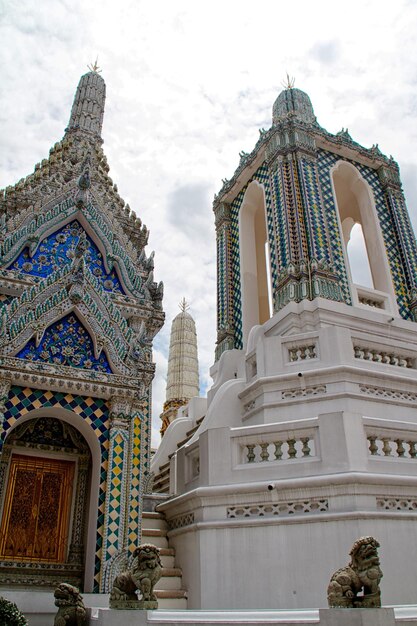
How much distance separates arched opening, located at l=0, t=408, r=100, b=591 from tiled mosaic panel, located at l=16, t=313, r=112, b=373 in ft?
2.68

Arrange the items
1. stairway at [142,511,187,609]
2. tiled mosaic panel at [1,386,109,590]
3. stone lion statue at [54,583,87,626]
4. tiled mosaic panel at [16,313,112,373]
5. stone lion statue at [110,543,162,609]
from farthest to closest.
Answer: tiled mosaic panel at [16,313,112,373], tiled mosaic panel at [1,386,109,590], stairway at [142,511,187,609], stone lion statue at [54,583,87,626], stone lion statue at [110,543,162,609]

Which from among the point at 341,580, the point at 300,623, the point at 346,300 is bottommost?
the point at 300,623

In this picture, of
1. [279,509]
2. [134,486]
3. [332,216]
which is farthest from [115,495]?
[332,216]

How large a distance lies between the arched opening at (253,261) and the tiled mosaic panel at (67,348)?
870 centimetres

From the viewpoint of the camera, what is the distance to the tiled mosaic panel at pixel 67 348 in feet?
27.3

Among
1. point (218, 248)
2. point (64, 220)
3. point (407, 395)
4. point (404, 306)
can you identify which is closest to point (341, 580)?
point (407, 395)

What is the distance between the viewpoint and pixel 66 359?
334 inches

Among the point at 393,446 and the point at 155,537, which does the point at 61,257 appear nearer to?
the point at 155,537

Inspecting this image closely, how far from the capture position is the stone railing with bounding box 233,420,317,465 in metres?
8.06

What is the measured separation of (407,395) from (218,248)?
10.3m

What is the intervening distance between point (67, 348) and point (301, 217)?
946 cm

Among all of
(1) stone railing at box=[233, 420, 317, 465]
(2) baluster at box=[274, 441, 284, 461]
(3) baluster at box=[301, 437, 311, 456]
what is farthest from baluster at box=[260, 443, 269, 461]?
(3) baluster at box=[301, 437, 311, 456]

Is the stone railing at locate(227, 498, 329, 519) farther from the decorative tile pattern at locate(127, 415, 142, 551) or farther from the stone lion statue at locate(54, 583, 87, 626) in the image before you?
the stone lion statue at locate(54, 583, 87, 626)

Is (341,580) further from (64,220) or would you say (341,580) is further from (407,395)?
(64,220)
